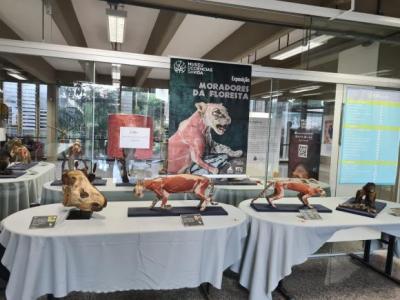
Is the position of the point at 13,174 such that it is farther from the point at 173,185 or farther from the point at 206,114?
the point at 206,114

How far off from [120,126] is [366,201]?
241 centimetres

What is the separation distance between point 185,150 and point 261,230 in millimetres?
1215

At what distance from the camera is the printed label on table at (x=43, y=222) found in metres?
1.68

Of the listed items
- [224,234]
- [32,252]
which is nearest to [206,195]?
[224,234]

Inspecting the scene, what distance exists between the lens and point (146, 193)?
2918mm

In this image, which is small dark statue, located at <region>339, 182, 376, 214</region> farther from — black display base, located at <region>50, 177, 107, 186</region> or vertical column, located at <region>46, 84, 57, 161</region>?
vertical column, located at <region>46, 84, 57, 161</region>

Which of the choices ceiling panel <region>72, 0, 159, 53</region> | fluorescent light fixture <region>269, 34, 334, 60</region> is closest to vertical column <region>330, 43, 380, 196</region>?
fluorescent light fixture <region>269, 34, 334, 60</region>

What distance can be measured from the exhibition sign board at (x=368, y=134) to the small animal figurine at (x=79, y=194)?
117 inches

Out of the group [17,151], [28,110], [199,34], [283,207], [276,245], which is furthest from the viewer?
[199,34]

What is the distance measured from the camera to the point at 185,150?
2.90 metres

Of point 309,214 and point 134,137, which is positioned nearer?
point 309,214

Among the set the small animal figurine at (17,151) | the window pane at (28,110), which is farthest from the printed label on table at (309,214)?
the window pane at (28,110)

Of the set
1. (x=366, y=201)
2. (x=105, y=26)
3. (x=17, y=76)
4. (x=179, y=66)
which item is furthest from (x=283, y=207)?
(x=105, y=26)

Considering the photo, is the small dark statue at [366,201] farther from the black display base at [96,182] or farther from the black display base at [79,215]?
the black display base at [96,182]
